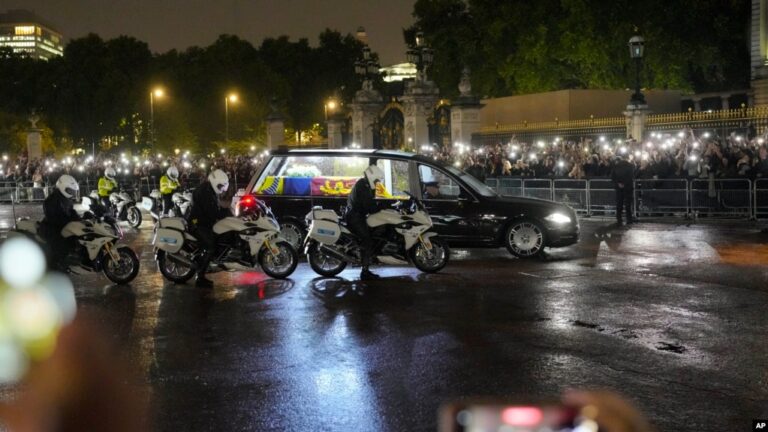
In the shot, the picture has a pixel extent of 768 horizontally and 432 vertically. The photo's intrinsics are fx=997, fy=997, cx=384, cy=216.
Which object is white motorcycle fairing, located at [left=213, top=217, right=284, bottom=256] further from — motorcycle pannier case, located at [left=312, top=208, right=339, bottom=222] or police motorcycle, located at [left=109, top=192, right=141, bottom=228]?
police motorcycle, located at [left=109, top=192, right=141, bottom=228]

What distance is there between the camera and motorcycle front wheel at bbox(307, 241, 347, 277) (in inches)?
563

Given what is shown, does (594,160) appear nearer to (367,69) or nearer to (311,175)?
(311,175)

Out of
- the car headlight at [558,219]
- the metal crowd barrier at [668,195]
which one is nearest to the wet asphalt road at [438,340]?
the car headlight at [558,219]

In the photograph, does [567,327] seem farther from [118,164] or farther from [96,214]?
[118,164]

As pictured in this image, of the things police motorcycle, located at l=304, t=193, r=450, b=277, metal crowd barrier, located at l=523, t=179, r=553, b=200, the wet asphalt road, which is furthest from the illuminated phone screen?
metal crowd barrier, located at l=523, t=179, r=553, b=200

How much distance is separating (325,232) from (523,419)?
11902 millimetres

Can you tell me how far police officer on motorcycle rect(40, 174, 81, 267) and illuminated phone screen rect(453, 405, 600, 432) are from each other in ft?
40.5

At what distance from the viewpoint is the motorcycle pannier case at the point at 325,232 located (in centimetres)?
1412

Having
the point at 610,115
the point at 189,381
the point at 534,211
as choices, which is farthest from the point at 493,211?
the point at 610,115

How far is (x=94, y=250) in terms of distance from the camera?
13.8m

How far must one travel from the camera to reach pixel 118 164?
172ft

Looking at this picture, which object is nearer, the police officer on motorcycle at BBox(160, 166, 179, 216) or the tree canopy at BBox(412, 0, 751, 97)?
the police officer on motorcycle at BBox(160, 166, 179, 216)

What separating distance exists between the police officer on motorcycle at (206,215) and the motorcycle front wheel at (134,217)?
39.2ft

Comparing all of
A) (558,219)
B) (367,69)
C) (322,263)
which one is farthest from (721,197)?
(367,69)
